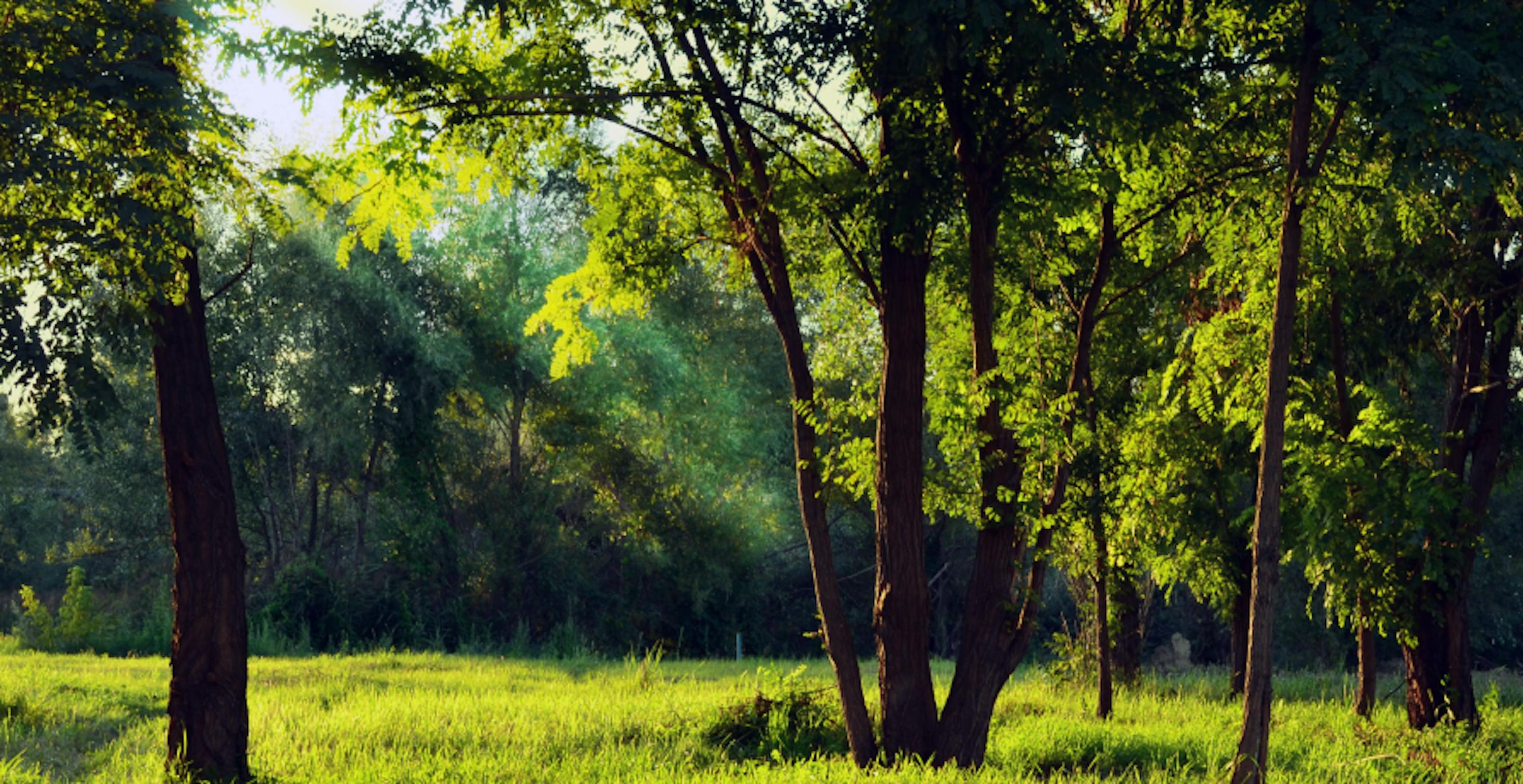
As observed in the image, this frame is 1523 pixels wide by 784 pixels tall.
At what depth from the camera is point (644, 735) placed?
1273 centimetres

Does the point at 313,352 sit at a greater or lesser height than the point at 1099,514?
greater

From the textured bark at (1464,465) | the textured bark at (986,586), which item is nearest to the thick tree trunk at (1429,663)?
the textured bark at (1464,465)

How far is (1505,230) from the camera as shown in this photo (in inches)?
534

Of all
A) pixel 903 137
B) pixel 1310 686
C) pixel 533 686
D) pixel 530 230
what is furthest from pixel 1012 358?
pixel 530 230

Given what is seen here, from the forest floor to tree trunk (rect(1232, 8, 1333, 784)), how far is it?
1.15 metres

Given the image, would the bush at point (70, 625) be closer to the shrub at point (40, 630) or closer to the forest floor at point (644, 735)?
the shrub at point (40, 630)

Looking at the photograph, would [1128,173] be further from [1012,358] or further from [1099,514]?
[1099,514]

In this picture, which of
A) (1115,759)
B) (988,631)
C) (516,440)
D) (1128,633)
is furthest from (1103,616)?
(516,440)

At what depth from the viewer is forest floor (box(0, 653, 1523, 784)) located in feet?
34.6

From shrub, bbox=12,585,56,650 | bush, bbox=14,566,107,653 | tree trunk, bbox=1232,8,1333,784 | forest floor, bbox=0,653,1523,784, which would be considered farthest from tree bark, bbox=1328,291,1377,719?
shrub, bbox=12,585,56,650

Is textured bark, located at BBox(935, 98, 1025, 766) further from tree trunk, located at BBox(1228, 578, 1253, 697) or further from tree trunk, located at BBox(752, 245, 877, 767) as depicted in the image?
tree trunk, located at BBox(1228, 578, 1253, 697)

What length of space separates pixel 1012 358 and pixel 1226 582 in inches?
229

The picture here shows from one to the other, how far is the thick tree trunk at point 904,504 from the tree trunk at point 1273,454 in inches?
114

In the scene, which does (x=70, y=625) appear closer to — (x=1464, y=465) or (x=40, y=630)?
(x=40, y=630)
